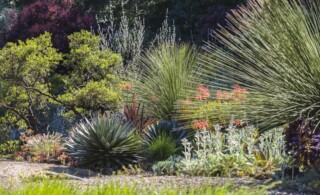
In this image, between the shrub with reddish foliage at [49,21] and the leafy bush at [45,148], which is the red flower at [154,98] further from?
the shrub with reddish foliage at [49,21]

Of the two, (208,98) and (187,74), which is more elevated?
(187,74)

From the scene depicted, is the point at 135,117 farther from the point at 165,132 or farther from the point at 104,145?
the point at 104,145

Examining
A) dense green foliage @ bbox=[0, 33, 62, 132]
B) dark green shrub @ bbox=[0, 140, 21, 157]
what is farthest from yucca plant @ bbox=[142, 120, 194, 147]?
dark green shrub @ bbox=[0, 140, 21, 157]

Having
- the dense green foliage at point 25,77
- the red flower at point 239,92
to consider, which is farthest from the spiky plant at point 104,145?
the dense green foliage at point 25,77

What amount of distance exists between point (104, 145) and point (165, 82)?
2.57 metres

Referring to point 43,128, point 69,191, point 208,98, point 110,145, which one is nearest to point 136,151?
point 110,145

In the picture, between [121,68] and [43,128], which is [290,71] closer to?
[121,68]

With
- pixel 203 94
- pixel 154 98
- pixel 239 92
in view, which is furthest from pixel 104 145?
pixel 239 92

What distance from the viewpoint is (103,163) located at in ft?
35.1

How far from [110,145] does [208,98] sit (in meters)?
1.82

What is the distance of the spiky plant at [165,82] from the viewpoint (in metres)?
12.7

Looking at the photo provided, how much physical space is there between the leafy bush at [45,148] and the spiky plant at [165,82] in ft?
6.48

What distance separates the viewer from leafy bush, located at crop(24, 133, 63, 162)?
39.7 feet

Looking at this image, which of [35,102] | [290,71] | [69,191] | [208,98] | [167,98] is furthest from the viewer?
[35,102]
